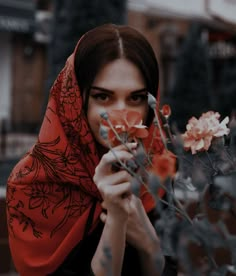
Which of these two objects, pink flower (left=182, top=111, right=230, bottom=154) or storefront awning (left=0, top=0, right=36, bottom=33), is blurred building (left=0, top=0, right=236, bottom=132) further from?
pink flower (left=182, top=111, right=230, bottom=154)

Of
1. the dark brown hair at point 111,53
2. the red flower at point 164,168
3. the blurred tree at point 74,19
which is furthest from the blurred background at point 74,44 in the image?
the red flower at point 164,168

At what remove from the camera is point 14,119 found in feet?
51.3

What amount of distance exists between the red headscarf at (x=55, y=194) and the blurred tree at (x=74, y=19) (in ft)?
8.04

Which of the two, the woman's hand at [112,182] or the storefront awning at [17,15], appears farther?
the storefront awning at [17,15]

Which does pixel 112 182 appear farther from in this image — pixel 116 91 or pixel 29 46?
pixel 29 46

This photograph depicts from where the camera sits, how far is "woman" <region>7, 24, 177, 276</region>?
130cm

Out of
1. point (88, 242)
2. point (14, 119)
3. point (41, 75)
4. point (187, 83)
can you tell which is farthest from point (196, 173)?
point (41, 75)

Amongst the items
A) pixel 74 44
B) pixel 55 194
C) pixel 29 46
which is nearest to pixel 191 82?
pixel 74 44

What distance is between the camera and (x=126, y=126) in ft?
2.87

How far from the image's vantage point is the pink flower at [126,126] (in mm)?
872

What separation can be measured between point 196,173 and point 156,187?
2.2 inches

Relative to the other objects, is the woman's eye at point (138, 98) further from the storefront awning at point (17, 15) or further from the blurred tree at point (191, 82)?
the storefront awning at point (17, 15)

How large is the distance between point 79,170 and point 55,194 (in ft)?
0.31

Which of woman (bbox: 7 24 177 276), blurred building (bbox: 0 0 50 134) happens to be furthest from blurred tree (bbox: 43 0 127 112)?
blurred building (bbox: 0 0 50 134)
